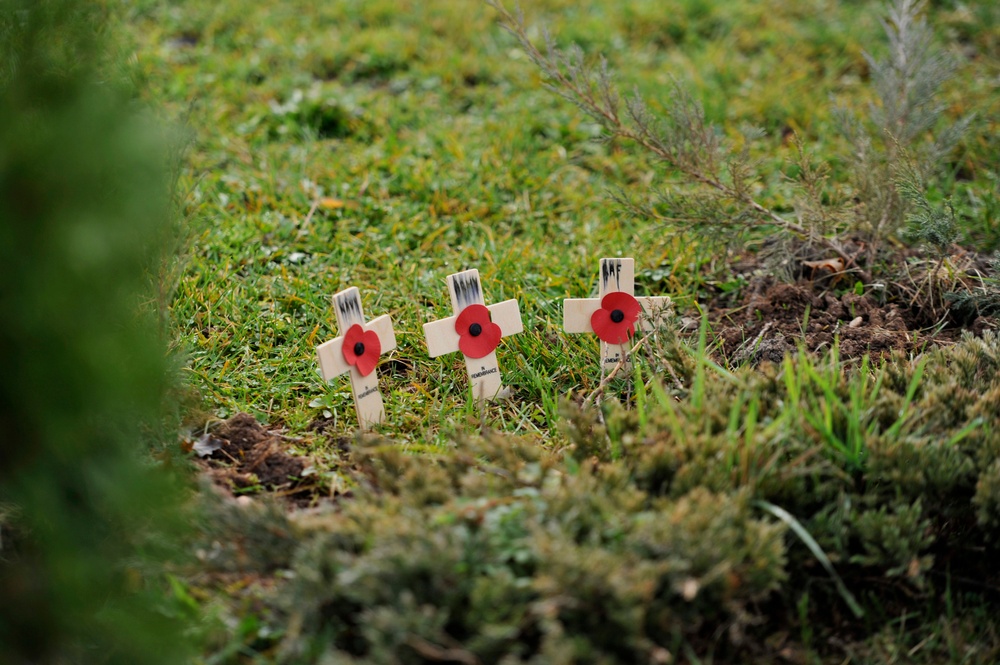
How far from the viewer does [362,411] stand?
241 centimetres

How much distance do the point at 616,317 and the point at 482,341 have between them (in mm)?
405

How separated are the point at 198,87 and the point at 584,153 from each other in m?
2.03

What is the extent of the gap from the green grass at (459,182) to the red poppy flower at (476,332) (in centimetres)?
18

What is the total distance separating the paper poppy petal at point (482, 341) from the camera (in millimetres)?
2514

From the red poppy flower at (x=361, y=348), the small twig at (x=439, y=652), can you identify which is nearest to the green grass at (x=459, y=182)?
the red poppy flower at (x=361, y=348)

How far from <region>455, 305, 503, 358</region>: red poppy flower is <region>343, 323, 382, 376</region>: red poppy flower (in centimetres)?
24

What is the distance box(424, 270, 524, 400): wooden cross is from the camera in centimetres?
248

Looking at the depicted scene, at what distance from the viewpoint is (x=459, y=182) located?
12.8 ft

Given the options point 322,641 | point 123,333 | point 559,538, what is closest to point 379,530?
point 322,641

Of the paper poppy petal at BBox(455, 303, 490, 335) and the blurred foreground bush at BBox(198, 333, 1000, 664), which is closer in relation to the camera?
the blurred foreground bush at BBox(198, 333, 1000, 664)

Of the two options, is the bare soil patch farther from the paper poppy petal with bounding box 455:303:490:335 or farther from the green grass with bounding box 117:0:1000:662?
the paper poppy petal with bounding box 455:303:490:335

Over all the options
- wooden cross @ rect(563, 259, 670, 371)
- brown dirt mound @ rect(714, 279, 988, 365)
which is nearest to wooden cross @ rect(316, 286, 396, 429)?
wooden cross @ rect(563, 259, 670, 371)

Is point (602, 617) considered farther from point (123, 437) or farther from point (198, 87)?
point (198, 87)

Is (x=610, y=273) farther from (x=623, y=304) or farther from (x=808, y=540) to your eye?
(x=808, y=540)
